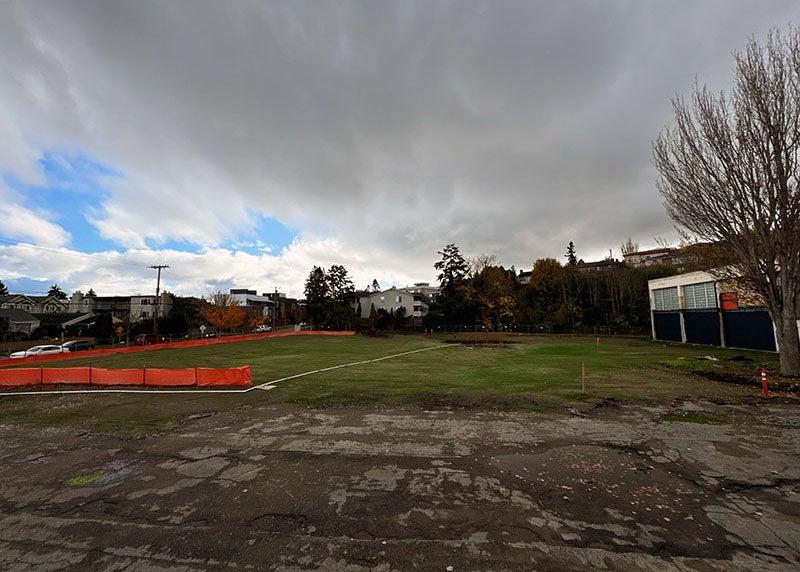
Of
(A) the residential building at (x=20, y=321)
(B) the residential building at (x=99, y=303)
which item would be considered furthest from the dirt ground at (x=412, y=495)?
(B) the residential building at (x=99, y=303)

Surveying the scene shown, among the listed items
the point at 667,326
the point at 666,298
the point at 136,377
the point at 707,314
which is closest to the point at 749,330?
the point at 707,314

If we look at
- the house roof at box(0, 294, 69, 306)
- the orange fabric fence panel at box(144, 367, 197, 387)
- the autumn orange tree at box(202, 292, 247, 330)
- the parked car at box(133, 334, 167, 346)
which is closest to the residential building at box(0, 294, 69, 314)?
the house roof at box(0, 294, 69, 306)

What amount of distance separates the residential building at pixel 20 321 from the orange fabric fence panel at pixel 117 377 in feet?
183

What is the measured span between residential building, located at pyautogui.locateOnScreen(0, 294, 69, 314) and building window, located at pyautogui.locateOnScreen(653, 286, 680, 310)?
109 metres

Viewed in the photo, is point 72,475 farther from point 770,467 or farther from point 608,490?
point 770,467

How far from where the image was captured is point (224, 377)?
1534 cm

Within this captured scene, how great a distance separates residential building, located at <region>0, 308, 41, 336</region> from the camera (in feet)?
177

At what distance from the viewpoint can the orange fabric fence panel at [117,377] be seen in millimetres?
15734

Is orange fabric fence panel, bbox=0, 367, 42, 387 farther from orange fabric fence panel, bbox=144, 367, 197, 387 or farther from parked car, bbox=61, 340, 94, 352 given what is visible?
parked car, bbox=61, 340, 94, 352

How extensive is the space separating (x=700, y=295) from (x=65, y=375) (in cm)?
4520

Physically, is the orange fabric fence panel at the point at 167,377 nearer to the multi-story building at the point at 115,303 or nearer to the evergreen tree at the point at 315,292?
the evergreen tree at the point at 315,292

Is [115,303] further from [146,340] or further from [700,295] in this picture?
[700,295]

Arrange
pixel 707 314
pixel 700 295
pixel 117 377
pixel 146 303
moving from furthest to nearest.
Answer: pixel 146 303, pixel 700 295, pixel 707 314, pixel 117 377

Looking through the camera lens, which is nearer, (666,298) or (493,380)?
(493,380)
